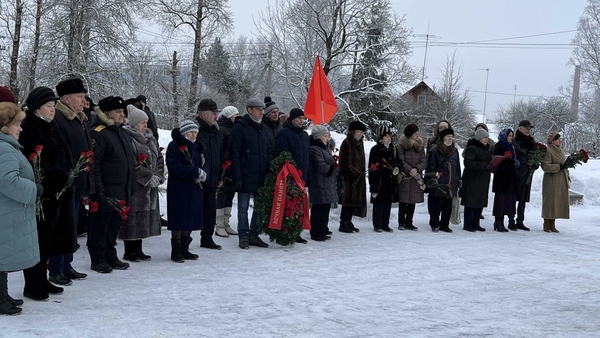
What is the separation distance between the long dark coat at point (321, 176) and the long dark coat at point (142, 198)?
302 cm

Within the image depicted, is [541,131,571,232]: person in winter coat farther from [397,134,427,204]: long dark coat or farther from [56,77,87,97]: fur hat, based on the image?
[56,77,87,97]: fur hat

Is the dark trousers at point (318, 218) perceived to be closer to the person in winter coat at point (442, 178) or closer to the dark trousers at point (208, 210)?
the dark trousers at point (208, 210)

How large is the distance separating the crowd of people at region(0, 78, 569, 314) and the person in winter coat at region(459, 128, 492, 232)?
0.07ft

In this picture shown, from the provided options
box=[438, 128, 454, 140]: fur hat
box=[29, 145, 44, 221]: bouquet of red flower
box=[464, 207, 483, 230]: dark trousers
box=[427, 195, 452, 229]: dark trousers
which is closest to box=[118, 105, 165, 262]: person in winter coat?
box=[29, 145, 44, 221]: bouquet of red flower

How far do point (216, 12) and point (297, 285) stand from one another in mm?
23040

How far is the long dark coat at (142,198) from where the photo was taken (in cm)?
720

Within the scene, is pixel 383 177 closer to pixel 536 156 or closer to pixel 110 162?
pixel 536 156

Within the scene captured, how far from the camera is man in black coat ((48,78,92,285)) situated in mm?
6074

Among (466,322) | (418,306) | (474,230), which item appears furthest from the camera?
(474,230)

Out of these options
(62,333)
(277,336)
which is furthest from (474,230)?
(62,333)

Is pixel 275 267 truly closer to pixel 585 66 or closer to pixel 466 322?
pixel 466 322

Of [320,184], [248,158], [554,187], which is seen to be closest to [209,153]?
Answer: [248,158]

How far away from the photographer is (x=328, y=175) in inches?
390

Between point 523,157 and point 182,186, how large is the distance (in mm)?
7703
